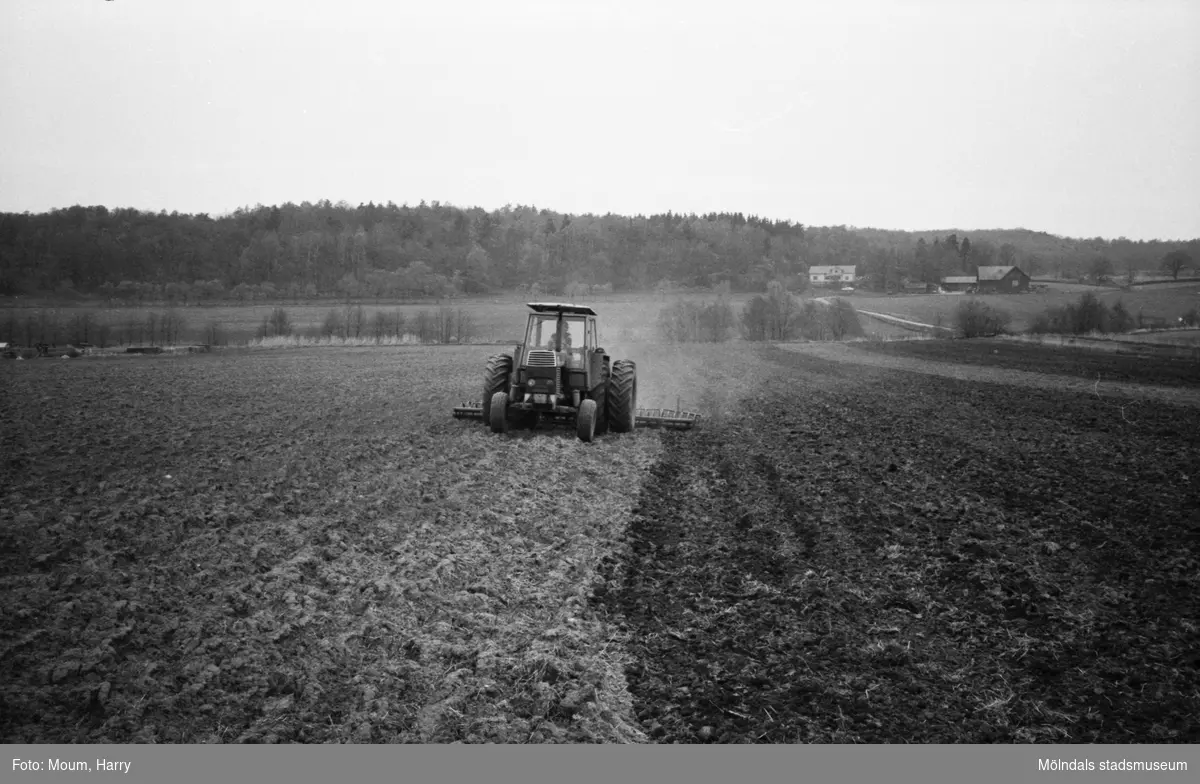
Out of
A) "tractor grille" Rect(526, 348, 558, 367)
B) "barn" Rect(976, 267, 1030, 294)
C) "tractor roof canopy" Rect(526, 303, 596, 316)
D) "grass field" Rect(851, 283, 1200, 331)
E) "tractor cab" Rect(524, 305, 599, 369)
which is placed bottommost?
"tractor grille" Rect(526, 348, 558, 367)

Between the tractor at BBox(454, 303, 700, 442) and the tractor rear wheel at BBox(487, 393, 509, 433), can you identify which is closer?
the tractor at BBox(454, 303, 700, 442)

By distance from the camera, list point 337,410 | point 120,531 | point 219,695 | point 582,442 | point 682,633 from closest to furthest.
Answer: point 219,695 < point 682,633 < point 120,531 < point 582,442 < point 337,410

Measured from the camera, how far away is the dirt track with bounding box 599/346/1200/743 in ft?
17.1

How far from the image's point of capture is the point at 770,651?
20.0ft

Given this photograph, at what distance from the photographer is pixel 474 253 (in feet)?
219

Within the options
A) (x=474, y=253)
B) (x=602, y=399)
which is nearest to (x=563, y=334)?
(x=602, y=399)

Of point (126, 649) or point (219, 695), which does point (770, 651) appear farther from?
point (126, 649)

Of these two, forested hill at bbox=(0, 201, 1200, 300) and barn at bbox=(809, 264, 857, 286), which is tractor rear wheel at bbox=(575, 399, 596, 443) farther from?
barn at bbox=(809, 264, 857, 286)

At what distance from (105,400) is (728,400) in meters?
16.2

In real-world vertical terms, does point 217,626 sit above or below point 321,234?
below

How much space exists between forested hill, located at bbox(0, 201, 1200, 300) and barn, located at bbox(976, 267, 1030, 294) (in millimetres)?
1926

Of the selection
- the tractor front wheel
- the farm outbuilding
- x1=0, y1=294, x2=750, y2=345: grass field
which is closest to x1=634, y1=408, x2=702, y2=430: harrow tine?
the tractor front wheel

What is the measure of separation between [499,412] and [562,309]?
2.23 metres

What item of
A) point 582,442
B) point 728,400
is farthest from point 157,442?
point 728,400
